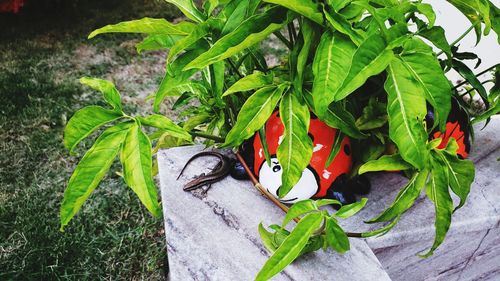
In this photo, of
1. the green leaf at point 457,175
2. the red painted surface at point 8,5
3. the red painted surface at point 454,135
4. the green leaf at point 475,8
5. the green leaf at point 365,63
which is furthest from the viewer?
the red painted surface at point 8,5

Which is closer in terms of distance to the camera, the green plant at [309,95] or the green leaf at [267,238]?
the green plant at [309,95]

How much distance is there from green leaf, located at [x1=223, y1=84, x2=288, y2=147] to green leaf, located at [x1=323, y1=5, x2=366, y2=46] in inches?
7.1

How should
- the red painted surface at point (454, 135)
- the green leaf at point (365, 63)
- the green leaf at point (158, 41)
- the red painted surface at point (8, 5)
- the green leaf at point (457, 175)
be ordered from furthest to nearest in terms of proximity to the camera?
the red painted surface at point (8, 5)
the red painted surface at point (454, 135)
the green leaf at point (158, 41)
the green leaf at point (457, 175)
the green leaf at point (365, 63)

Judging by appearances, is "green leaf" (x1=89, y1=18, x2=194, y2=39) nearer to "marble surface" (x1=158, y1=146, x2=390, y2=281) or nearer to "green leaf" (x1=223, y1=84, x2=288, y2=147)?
"green leaf" (x1=223, y1=84, x2=288, y2=147)

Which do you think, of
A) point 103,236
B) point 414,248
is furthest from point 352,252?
point 103,236

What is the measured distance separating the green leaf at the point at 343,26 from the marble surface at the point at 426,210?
1.47ft

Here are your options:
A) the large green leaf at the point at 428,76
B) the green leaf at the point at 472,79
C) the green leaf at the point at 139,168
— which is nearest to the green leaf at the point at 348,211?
the large green leaf at the point at 428,76

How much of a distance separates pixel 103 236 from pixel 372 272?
3.78ft

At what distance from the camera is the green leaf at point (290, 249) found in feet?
2.40

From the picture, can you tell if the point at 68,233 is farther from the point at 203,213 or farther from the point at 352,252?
the point at 352,252

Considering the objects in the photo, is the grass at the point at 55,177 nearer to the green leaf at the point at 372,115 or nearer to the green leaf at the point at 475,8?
the green leaf at the point at 372,115

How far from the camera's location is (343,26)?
746 millimetres

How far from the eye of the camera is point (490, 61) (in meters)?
2.36

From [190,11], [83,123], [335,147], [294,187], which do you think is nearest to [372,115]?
[335,147]
